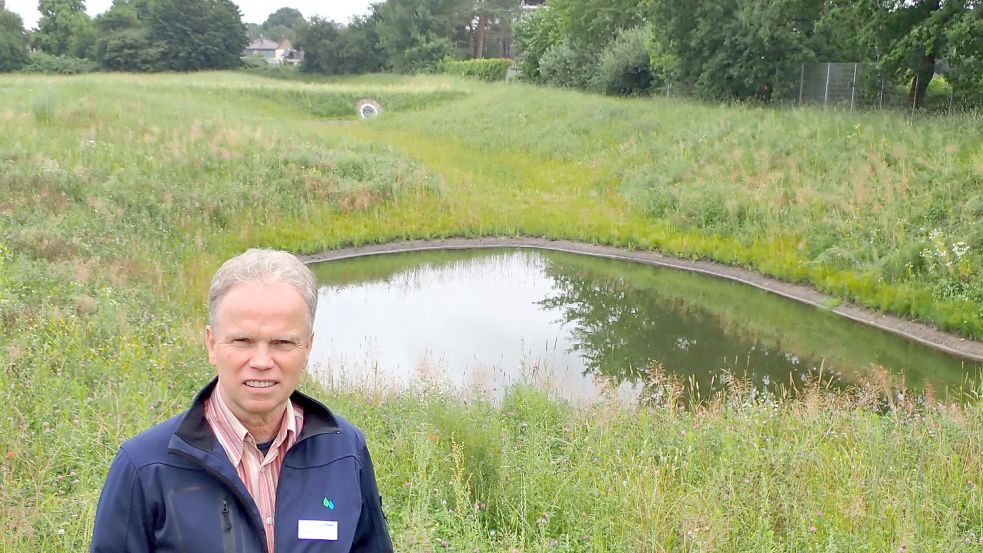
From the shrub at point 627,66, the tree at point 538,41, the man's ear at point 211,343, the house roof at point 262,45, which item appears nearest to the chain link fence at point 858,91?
the shrub at point 627,66

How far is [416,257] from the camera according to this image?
14.0 meters

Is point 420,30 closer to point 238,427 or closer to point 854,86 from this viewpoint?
point 854,86

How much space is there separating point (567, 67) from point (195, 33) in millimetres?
30755

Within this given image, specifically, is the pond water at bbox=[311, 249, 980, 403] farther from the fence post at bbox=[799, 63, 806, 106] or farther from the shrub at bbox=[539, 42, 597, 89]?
the shrub at bbox=[539, 42, 597, 89]

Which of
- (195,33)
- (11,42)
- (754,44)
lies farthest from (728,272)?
(11,42)

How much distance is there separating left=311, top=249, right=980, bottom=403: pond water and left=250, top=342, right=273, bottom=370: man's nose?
4615 mm

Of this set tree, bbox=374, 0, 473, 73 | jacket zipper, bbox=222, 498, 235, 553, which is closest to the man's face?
jacket zipper, bbox=222, 498, 235, 553

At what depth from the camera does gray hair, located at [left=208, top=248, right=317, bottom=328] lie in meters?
1.93

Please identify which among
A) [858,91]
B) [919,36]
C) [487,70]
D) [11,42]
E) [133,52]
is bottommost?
[858,91]

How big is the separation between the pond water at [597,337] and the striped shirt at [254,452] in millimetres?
4543

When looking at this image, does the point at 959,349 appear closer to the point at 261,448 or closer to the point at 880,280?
the point at 880,280

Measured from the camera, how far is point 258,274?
1.93m

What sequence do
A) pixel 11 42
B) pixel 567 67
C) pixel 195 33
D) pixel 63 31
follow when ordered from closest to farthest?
pixel 567 67 → pixel 11 42 → pixel 195 33 → pixel 63 31

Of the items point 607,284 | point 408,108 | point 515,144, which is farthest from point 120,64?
point 607,284
